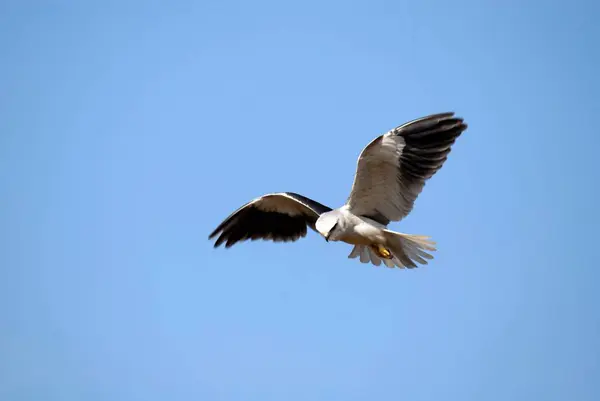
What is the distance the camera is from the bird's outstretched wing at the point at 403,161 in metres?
11.9

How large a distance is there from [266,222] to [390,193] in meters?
2.80

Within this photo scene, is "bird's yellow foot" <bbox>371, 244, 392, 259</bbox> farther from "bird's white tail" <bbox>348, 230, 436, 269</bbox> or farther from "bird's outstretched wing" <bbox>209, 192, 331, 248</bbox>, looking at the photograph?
"bird's outstretched wing" <bbox>209, 192, 331, 248</bbox>

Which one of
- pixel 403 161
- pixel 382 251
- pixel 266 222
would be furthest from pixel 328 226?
pixel 266 222

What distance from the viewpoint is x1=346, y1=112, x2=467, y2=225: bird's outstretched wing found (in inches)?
469

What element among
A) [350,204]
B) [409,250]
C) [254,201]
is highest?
[254,201]

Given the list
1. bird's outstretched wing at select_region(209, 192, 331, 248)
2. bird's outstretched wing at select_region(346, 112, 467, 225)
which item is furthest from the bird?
bird's outstretched wing at select_region(209, 192, 331, 248)

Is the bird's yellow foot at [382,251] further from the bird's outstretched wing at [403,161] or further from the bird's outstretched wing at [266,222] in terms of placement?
the bird's outstretched wing at [266,222]

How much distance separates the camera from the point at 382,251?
1262cm

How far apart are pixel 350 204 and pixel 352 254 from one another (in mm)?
1253

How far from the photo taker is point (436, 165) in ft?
39.7

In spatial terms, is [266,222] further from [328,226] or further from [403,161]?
[403,161]

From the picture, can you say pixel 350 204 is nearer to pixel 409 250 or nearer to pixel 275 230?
pixel 409 250

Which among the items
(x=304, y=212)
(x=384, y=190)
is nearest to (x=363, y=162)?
(x=384, y=190)

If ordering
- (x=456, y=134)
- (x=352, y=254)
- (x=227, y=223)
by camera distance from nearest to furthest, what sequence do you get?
(x=456, y=134) < (x=352, y=254) < (x=227, y=223)
